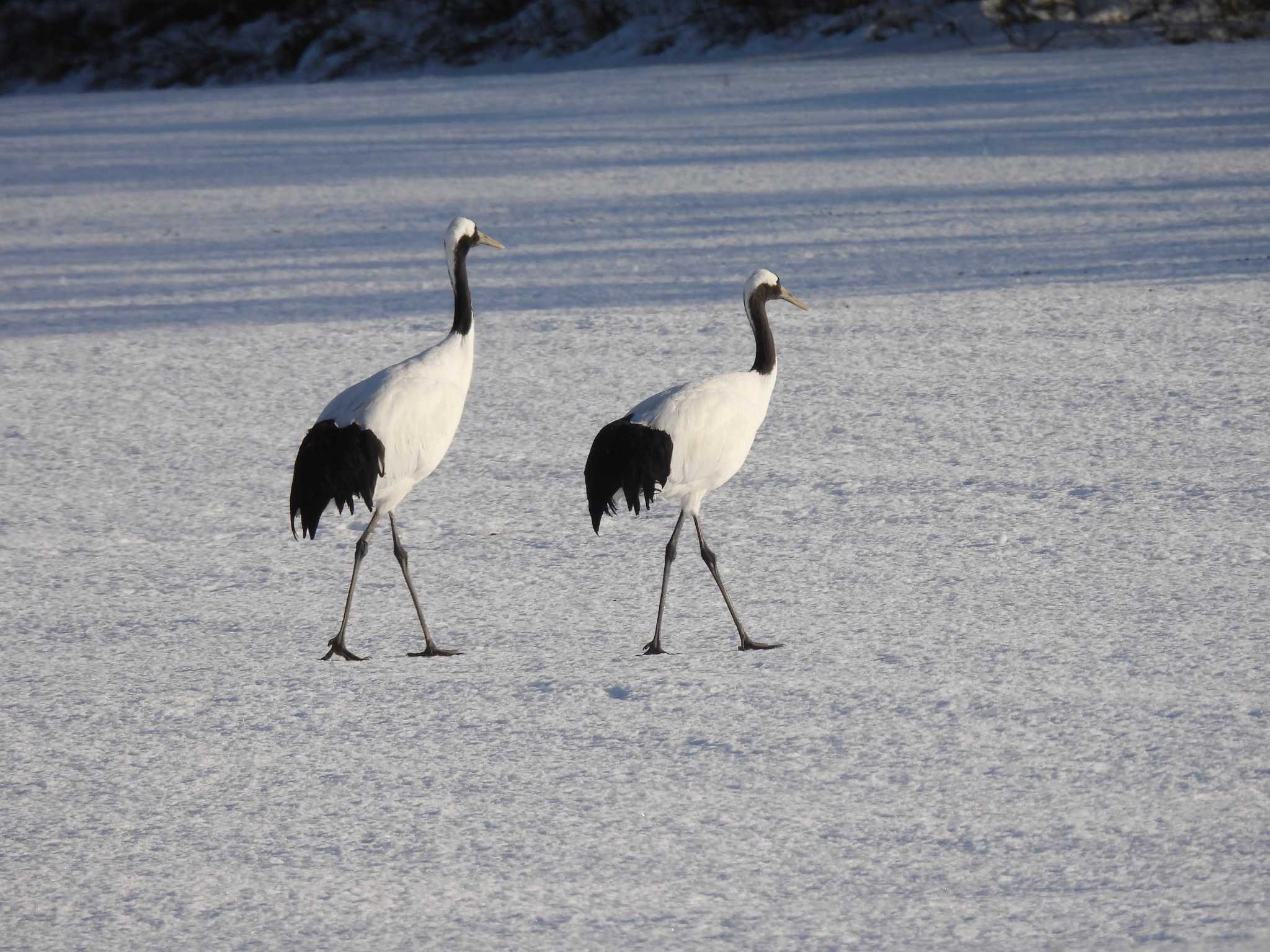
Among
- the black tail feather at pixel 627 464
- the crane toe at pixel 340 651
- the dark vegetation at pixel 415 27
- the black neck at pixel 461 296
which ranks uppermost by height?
the dark vegetation at pixel 415 27

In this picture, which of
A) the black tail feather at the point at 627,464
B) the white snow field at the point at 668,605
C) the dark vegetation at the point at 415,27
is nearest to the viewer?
the white snow field at the point at 668,605

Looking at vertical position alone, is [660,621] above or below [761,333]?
below

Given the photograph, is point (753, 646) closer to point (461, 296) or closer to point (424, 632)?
point (424, 632)

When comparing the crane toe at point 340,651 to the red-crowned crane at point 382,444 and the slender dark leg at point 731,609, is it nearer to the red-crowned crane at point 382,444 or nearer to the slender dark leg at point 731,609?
the red-crowned crane at point 382,444

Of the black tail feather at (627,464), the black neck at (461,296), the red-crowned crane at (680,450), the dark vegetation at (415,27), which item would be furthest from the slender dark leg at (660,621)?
the dark vegetation at (415,27)

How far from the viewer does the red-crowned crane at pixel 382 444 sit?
156 inches

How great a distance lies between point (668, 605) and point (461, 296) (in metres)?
0.95

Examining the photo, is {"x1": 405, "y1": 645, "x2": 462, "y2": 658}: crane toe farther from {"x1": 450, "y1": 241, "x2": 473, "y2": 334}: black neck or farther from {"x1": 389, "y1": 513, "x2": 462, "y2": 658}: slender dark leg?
{"x1": 450, "y1": 241, "x2": 473, "y2": 334}: black neck

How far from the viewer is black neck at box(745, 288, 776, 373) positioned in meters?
4.30

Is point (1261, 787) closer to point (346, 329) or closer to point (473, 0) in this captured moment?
A: point (346, 329)

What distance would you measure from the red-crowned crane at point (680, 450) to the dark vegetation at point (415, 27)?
1893cm

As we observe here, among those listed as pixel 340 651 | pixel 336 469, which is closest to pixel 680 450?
pixel 336 469

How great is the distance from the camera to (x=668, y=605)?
434 centimetres

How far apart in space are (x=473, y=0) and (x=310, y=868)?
24.8 meters
